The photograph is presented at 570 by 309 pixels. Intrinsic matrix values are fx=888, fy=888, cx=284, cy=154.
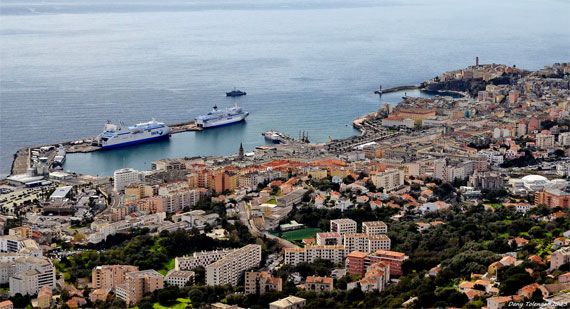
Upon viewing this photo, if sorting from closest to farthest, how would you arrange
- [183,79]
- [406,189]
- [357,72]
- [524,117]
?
[406,189]
[524,117]
[183,79]
[357,72]

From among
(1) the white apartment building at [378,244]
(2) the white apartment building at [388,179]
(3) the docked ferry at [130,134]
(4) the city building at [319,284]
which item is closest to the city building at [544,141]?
(2) the white apartment building at [388,179]

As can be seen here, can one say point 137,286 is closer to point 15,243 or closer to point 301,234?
point 15,243

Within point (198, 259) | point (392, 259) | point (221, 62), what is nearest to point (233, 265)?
point (198, 259)

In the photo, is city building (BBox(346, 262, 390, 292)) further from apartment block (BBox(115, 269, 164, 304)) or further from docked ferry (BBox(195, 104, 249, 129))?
docked ferry (BBox(195, 104, 249, 129))

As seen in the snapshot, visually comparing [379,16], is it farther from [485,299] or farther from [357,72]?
[485,299]

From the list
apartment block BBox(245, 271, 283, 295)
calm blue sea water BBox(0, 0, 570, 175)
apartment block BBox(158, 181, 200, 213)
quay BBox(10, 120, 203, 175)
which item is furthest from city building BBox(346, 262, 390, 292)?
quay BBox(10, 120, 203, 175)

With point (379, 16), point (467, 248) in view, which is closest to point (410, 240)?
point (467, 248)
